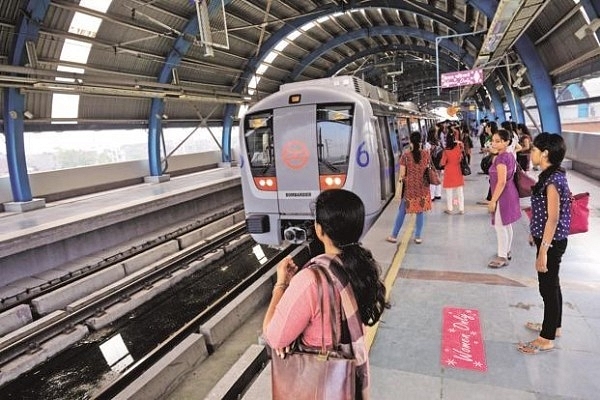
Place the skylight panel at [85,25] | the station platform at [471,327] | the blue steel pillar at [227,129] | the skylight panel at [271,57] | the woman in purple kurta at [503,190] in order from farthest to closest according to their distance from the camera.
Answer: the skylight panel at [271,57], the blue steel pillar at [227,129], the skylight panel at [85,25], the woman in purple kurta at [503,190], the station platform at [471,327]

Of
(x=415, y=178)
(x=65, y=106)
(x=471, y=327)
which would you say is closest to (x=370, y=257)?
(x=471, y=327)

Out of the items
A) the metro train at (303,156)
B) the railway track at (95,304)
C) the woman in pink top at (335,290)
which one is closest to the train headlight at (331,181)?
the metro train at (303,156)

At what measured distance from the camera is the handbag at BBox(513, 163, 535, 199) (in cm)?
443

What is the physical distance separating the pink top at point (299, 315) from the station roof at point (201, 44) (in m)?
6.10

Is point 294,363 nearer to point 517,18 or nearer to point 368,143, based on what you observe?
point 368,143

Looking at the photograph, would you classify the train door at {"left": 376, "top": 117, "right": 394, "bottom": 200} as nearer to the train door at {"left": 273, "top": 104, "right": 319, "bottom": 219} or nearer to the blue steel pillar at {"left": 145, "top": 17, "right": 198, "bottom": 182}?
the train door at {"left": 273, "top": 104, "right": 319, "bottom": 219}

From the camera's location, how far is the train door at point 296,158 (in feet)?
18.9

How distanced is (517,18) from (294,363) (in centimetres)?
807

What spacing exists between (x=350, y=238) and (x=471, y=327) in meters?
2.49

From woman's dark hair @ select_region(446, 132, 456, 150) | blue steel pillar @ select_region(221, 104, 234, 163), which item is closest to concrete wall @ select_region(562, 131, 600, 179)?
woman's dark hair @ select_region(446, 132, 456, 150)

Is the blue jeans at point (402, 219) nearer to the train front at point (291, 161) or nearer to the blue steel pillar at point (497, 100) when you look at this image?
the train front at point (291, 161)

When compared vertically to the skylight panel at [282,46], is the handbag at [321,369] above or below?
below

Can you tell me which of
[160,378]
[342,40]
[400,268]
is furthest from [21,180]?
[342,40]

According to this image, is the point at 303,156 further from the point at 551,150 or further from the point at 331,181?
the point at 551,150
